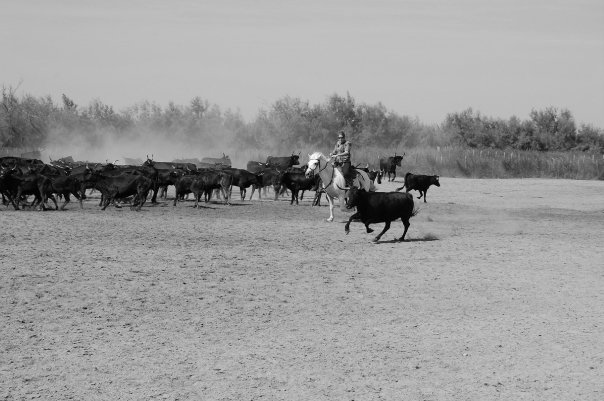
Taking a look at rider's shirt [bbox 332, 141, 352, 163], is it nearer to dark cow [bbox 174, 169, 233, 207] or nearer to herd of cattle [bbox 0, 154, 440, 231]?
herd of cattle [bbox 0, 154, 440, 231]

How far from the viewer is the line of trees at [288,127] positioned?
77188mm

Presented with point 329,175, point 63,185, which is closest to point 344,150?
point 329,175

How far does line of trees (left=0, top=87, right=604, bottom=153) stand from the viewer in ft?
253

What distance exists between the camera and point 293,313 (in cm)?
1197

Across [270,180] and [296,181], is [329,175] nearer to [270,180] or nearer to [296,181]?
[296,181]

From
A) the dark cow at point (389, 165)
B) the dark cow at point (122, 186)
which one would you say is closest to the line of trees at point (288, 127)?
the dark cow at point (389, 165)

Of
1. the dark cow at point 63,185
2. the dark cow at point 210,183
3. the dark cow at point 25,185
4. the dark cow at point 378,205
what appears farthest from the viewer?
the dark cow at point 210,183

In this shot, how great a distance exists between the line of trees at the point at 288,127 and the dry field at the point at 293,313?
182 feet

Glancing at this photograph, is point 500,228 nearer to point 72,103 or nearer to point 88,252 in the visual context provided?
point 88,252

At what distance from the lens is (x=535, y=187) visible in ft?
145

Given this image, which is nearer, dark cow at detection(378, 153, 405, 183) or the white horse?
the white horse

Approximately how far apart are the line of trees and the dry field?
55583 mm

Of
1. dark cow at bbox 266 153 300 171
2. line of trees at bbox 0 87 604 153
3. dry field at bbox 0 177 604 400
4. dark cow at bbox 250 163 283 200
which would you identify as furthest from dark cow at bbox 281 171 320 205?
line of trees at bbox 0 87 604 153

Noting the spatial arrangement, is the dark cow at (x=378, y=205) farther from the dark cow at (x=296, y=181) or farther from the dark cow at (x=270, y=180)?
the dark cow at (x=270, y=180)
